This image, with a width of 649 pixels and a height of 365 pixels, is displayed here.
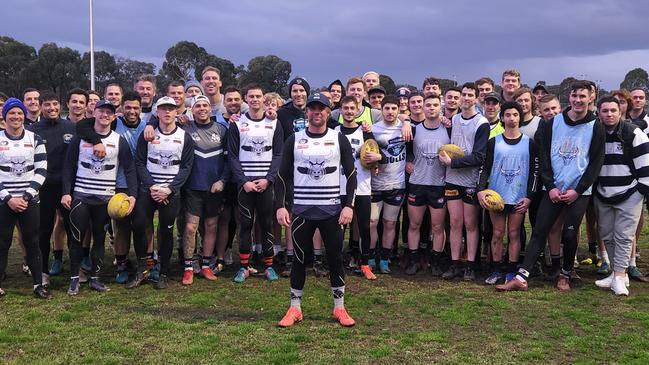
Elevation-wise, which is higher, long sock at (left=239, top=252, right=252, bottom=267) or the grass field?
long sock at (left=239, top=252, right=252, bottom=267)

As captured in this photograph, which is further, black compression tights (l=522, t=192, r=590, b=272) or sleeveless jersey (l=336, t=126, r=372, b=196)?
sleeveless jersey (l=336, t=126, r=372, b=196)

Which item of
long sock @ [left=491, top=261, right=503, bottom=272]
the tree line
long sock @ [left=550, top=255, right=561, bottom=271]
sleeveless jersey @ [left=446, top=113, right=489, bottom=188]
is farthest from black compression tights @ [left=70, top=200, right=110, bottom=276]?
the tree line

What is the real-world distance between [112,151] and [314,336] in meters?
3.38

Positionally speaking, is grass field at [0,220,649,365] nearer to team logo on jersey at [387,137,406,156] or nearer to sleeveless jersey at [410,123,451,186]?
sleeveless jersey at [410,123,451,186]

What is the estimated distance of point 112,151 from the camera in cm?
640

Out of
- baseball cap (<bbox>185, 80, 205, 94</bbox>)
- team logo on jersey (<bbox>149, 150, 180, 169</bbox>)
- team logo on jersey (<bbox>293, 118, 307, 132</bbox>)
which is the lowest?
team logo on jersey (<bbox>149, 150, 180, 169</bbox>)

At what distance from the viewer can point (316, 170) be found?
5.30 metres

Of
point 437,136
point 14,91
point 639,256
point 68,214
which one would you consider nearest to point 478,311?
point 437,136

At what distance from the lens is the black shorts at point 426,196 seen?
6.93m

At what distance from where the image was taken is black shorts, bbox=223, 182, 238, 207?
23.6 ft

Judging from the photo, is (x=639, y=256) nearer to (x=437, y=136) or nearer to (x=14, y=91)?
(x=437, y=136)

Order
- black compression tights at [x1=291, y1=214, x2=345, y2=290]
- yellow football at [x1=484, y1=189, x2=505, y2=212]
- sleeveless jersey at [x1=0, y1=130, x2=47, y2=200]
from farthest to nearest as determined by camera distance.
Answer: yellow football at [x1=484, y1=189, x2=505, y2=212], sleeveless jersey at [x1=0, y1=130, x2=47, y2=200], black compression tights at [x1=291, y1=214, x2=345, y2=290]

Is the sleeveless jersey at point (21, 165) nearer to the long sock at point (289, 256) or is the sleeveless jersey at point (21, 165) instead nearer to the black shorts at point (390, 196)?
the long sock at point (289, 256)

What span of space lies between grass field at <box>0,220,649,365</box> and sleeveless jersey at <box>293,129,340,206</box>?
4.20 feet
